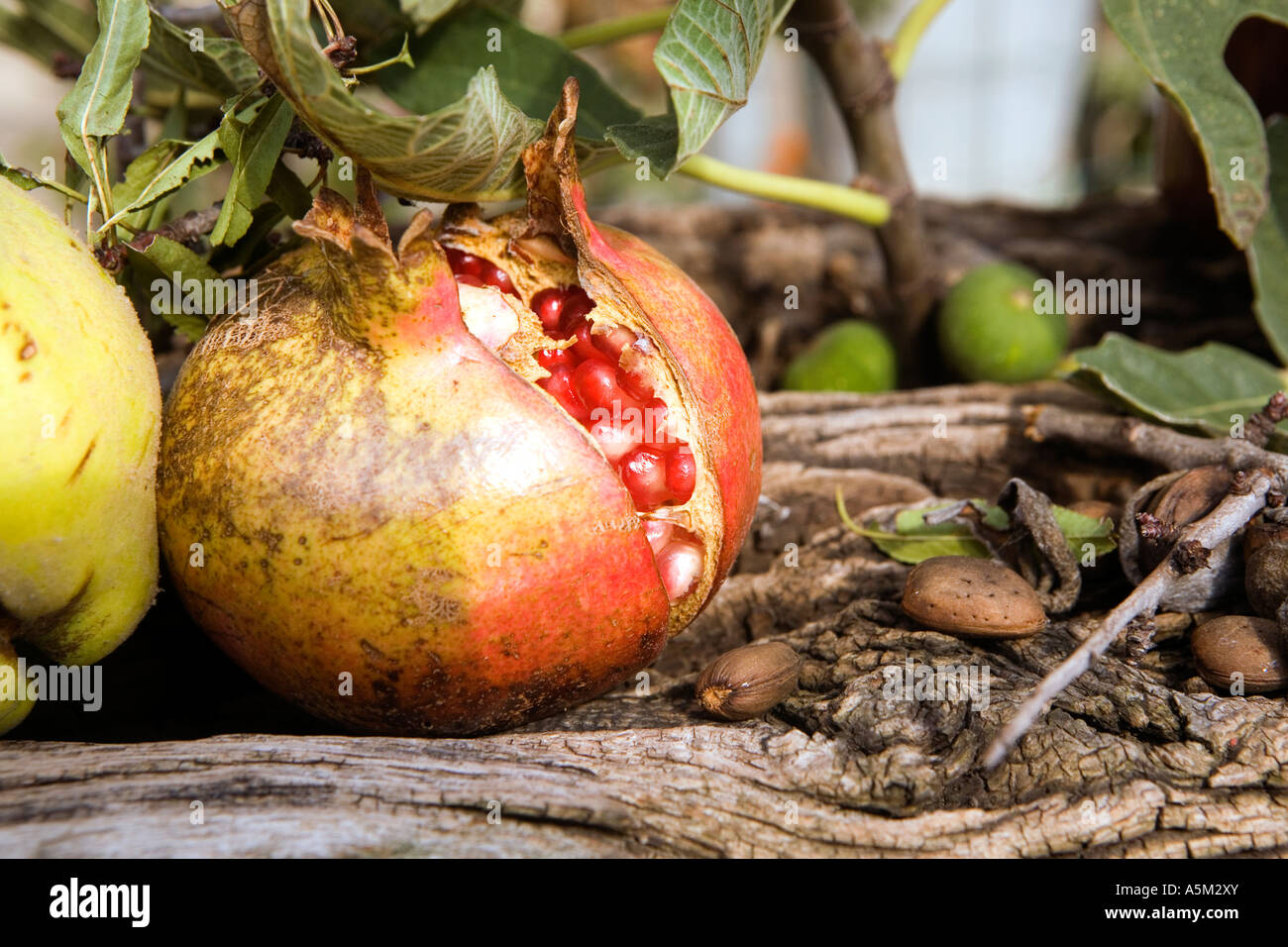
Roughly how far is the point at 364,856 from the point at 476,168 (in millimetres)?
815

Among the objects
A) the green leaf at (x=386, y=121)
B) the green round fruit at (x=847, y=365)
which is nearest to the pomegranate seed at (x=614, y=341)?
the green leaf at (x=386, y=121)

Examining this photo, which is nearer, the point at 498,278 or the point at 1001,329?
the point at 498,278

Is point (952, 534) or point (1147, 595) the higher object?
point (952, 534)

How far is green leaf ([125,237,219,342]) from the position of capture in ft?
4.41

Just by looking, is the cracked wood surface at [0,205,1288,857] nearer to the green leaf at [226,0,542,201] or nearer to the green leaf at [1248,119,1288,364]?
the green leaf at [226,0,542,201]

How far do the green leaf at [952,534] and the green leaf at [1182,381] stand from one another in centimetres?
31

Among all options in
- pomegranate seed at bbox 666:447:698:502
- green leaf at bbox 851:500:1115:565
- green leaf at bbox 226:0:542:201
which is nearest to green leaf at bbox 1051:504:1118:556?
green leaf at bbox 851:500:1115:565

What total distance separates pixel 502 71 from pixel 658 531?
3.48 feet

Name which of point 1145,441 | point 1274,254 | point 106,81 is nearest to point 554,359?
point 106,81

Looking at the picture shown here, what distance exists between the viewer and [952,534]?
5.37 ft

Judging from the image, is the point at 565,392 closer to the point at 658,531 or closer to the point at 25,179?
the point at 658,531

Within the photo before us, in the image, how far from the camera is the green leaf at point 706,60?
1185 millimetres

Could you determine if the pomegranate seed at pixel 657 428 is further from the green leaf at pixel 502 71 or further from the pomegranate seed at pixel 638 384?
the green leaf at pixel 502 71
